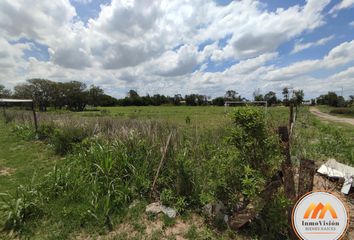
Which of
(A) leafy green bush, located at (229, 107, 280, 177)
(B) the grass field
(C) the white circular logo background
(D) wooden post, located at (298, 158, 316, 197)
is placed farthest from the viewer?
(B) the grass field

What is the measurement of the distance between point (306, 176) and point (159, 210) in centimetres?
218

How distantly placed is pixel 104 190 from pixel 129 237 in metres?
1.20

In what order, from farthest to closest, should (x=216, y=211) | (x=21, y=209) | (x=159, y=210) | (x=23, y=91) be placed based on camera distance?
(x=23, y=91)
(x=159, y=210)
(x=21, y=209)
(x=216, y=211)

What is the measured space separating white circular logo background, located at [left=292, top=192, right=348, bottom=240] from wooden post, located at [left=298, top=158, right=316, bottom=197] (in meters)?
0.56

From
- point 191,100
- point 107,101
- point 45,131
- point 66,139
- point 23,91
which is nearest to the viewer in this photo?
point 66,139

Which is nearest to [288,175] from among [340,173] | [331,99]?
[340,173]

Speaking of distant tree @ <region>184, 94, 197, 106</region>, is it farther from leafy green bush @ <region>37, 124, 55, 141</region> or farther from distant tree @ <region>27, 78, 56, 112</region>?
leafy green bush @ <region>37, 124, 55, 141</region>

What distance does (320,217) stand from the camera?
6.40 feet

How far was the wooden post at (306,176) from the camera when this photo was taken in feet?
8.20

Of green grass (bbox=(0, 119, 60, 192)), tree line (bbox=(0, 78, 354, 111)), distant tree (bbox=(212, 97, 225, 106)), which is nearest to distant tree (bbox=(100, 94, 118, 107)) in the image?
tree line (bbox=(0, 78, 354, 111))

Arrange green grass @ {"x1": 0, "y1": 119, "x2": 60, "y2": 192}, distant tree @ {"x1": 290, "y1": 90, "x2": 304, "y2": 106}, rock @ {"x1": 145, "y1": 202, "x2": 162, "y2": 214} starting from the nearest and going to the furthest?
rock @ {"x1": 145, "y1": 202, "x2": 162, "y2": 214} < distant tree @ {"x1": 290, "y1": 90, "x2": 304, "y2": 106} < green grass @ {"x1": 0, "y1": 119, "x2": 60, "y2": 192}

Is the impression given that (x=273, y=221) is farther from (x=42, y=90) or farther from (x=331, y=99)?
(x=331, y=99)

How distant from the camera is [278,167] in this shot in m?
2.76

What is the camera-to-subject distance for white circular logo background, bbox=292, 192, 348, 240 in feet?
6.34
